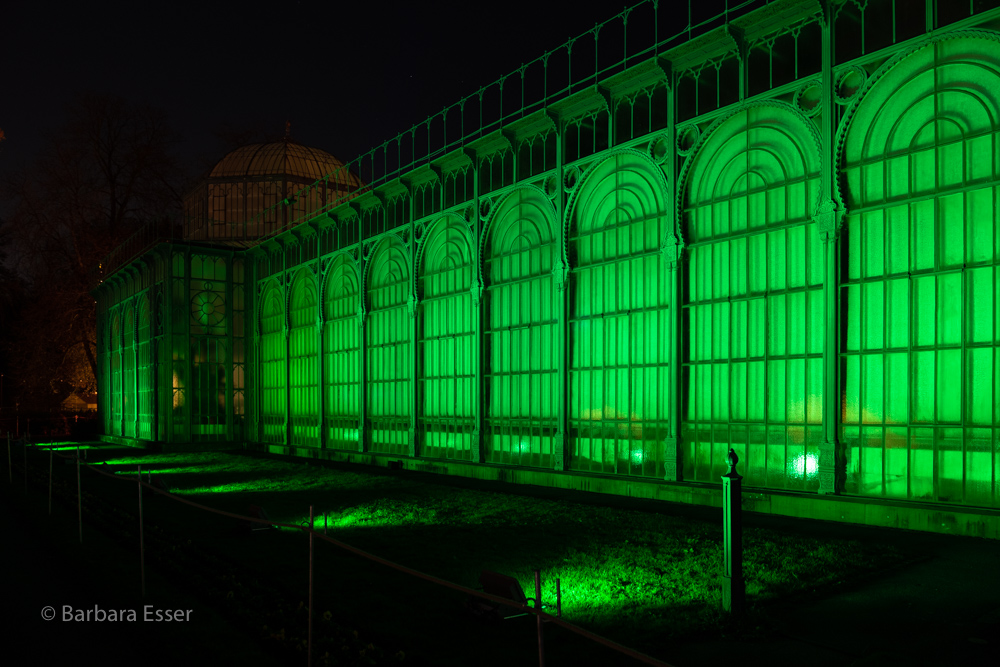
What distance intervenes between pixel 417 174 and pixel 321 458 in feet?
43.9

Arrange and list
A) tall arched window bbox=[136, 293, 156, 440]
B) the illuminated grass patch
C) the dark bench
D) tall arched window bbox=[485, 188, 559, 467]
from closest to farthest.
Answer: the dark bench, the illuminated grass patch, tall arched window bbox=[485, 188, 559, 467], tall arched window bbox=[136, 293, 156, 440]

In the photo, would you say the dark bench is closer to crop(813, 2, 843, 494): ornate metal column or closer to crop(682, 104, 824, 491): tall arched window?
crop(813, 2, 843, 494): ornate metal column

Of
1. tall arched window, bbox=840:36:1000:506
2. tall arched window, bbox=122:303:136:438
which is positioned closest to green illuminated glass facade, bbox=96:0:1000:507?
tall arched window, bbox=840:36:1000:506

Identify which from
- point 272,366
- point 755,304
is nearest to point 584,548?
point 755,304

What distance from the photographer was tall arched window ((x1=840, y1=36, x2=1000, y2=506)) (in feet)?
43.8

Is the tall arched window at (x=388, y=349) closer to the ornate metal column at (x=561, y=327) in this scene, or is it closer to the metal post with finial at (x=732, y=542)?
the ornate metal column at (x=561, y=327)

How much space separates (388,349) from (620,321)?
12549 millimetres

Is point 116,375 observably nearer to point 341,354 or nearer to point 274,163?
point 274,163

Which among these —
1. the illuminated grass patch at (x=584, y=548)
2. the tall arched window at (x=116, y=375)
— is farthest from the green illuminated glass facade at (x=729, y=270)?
the tall arched window at (x=116, y=375)

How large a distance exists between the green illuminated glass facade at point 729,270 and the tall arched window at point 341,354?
163 cm

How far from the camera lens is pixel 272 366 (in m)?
40.2

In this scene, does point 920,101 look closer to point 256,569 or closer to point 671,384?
point 671,384

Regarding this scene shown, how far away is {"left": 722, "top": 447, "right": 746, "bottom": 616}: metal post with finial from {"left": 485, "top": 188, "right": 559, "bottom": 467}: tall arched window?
13819 millimetres

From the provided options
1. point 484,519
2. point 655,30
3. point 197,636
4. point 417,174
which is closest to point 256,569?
point 197,636
